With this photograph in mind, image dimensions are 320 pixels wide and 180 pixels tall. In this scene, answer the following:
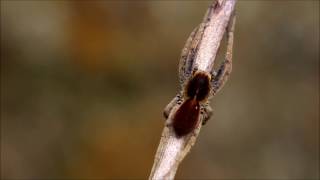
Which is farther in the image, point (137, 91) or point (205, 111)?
point (137, 91)

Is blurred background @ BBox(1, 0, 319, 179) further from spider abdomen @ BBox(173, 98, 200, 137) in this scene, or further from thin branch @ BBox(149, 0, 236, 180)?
spider abdomen @ BBox(173, 98, 200, 137)

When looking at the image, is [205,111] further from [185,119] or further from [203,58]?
[203,58]

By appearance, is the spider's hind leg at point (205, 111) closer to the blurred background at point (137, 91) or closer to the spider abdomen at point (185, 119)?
the spider abdomen at point (185, 119)

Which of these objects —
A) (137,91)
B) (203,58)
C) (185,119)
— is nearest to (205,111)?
(185,119)

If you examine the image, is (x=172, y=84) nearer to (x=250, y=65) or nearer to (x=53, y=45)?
(x=250, y=65)

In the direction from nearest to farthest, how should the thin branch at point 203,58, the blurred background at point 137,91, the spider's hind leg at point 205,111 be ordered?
the thin branch at point 203,58 → the spider's hind leg at point 205,111 → the blurred background at point 137,91

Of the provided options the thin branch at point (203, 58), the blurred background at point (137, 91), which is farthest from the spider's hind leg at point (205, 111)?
the blurred background at point (137, 91)
